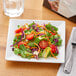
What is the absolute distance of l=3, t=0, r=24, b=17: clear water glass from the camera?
154 cm

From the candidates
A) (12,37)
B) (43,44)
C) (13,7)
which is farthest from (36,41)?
(13,7)

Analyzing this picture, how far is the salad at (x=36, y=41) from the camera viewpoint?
1269 millimetres

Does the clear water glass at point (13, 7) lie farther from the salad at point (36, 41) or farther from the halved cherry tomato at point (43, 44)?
the halved cherry tomato at point (43, 44)

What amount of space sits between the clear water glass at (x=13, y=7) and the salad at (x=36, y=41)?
Answer: 18 cm

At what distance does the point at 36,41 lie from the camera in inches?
51.1

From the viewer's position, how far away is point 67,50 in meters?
1.33

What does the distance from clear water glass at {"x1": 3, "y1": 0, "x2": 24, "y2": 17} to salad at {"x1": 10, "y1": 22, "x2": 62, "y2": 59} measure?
6.9 inches

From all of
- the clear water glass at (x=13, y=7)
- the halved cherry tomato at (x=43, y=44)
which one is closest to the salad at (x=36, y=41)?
the halved cherry tomato at (x=43, y=44)

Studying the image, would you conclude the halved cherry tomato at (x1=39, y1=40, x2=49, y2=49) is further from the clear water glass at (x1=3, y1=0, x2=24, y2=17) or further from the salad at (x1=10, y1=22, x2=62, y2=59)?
the clear water glass at (x1=3, y1=0, x2=24, y2=17)

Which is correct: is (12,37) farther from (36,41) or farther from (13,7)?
(13,7)

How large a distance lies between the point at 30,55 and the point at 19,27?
0.25 meters

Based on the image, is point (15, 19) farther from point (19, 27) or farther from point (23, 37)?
point (23, 37)

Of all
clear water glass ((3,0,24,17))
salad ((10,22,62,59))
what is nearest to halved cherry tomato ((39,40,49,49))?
salad ((10,22,62,59))

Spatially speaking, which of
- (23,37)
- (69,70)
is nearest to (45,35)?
(23,37)
